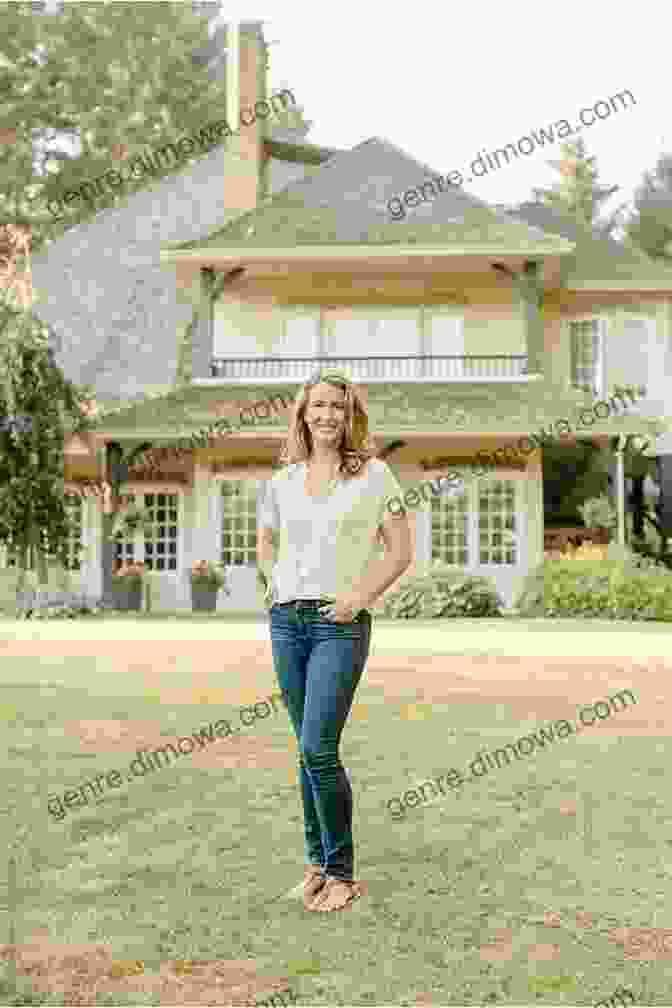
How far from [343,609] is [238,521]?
19329 millimetres

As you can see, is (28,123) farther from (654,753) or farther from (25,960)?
(25,960)

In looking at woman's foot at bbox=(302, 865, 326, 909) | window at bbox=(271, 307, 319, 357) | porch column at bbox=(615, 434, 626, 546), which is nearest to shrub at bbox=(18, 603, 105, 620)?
window at bbox=(271, 307, 319, 357)

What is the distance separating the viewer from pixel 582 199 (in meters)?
52.3

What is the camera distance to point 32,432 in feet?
68.1

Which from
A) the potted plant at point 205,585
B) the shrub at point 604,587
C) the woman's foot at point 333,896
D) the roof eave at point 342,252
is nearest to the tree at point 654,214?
the roof eave at point 342,252

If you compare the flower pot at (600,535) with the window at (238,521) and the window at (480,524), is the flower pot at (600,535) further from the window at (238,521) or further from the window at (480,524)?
the window at (238,521)

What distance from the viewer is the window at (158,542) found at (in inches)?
957

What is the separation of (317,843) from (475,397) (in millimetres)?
18533

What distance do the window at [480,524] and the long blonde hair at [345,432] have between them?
1866 centimetres

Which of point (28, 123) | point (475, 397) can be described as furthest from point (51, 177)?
point (475, 397)

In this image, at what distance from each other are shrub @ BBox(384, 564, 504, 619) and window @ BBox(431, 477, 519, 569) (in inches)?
106

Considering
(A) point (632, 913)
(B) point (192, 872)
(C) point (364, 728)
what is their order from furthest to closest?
(C) point (364, 728) → (B) point (192, 872) → (A) point (632, 913)

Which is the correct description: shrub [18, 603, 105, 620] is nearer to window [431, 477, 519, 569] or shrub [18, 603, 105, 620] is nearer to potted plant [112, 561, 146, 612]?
potted plant [112, 561, 146, 612]

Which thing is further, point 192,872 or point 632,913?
point 192,872
